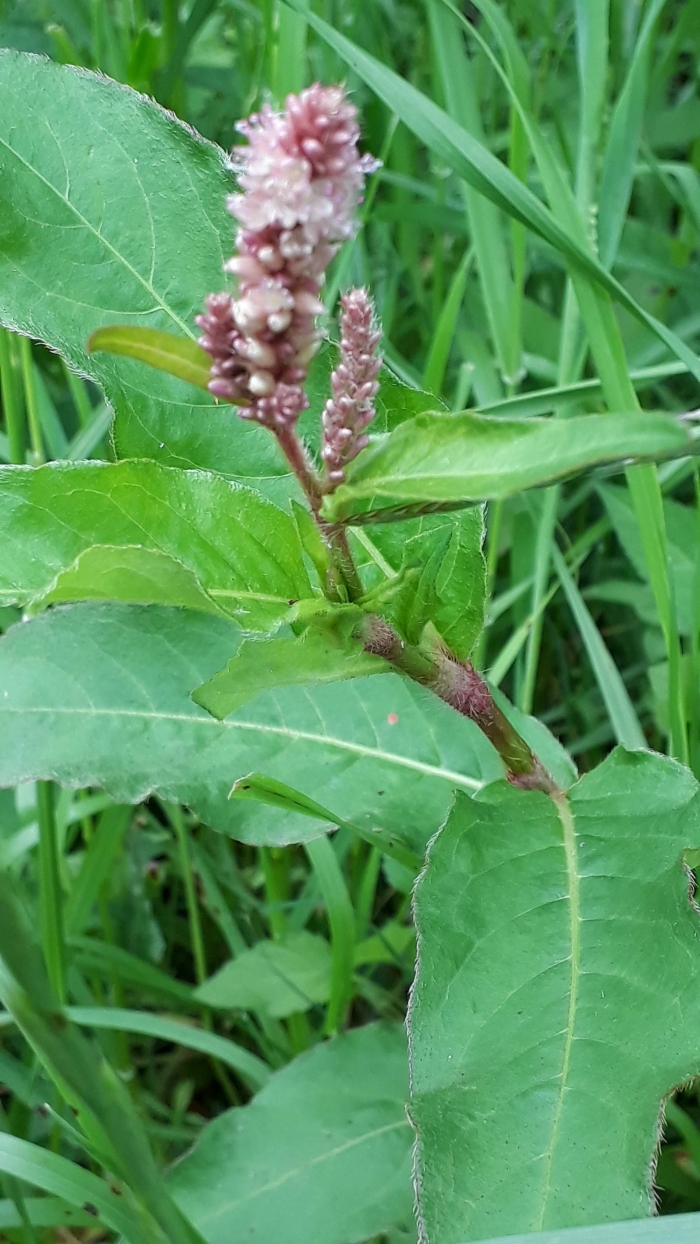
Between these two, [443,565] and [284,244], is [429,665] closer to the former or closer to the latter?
[443,565]

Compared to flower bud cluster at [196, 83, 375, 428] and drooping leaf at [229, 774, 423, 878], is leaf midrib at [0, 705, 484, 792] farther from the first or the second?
flower bud cluster at [196, 83, 375, 428]

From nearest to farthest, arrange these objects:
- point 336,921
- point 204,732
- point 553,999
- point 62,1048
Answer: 1. point 62,1048
2. point 553,999
3. point 204,732
4. point 336,921

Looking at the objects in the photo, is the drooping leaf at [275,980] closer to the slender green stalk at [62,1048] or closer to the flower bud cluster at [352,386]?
the slender green stalk at [62,1048]

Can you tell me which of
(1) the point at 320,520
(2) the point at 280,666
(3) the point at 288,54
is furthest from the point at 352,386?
(3) the point at 288,54

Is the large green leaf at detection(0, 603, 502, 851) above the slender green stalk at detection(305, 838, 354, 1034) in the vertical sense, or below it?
above

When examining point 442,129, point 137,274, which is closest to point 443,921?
point 137,274

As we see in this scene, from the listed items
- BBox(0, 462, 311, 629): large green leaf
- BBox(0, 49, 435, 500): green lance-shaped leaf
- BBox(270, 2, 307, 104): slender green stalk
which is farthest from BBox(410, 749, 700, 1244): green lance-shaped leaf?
BBox(270, 2, 307, 104): slender green stalk

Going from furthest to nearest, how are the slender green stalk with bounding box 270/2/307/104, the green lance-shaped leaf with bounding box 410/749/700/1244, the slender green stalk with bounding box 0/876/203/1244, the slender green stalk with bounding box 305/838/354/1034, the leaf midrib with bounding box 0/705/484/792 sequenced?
the slender green stalk with bounding box 270/2/307/104 → the slender green stalk with bounding box 305/838/354/1034 → the leaf midrib with bounding box 0/705/484/792 → the green lance-shaped leaf with bounding box 410/749/700/1244 → the slender green stalk with bounding box 0/876/203/1244
